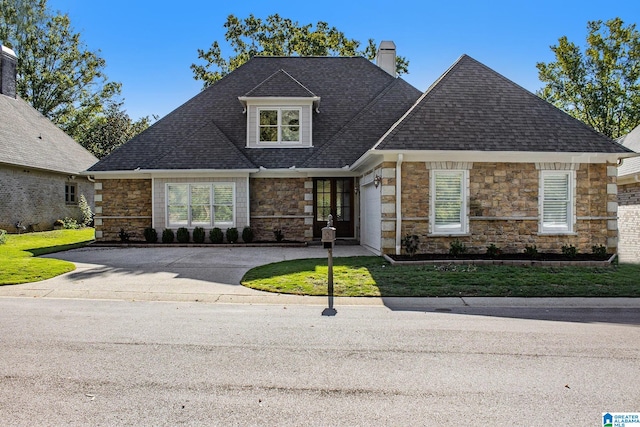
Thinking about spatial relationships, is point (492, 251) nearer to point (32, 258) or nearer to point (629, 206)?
point (629, 206)

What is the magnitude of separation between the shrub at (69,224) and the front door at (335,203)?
14.8 meters

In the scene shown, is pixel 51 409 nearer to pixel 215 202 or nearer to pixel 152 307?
pixel 152 307

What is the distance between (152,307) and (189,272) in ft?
11.2

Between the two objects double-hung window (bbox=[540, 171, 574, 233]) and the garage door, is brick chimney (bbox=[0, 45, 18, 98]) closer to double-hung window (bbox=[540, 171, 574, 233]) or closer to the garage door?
the garage door

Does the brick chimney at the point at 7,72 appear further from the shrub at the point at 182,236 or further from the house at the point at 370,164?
Answer: the shrub at the point at 182,236

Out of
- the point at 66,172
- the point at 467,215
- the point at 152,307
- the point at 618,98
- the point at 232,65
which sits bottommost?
the point at 152,307

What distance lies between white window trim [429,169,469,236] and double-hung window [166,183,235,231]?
7810 mm

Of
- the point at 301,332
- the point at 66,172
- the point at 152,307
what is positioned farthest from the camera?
the point at 66,172

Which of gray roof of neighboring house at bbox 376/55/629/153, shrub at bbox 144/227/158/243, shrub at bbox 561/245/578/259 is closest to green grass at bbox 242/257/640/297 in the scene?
shrub at bbox 561/245/578/259

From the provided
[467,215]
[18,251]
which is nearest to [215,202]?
[18,251]

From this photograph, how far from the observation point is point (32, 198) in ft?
75.4

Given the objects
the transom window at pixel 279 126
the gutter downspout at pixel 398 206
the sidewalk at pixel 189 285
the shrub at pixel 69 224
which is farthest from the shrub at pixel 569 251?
the shrub at pixel 69 224

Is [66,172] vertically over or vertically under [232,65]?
under

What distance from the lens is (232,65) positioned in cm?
3394
